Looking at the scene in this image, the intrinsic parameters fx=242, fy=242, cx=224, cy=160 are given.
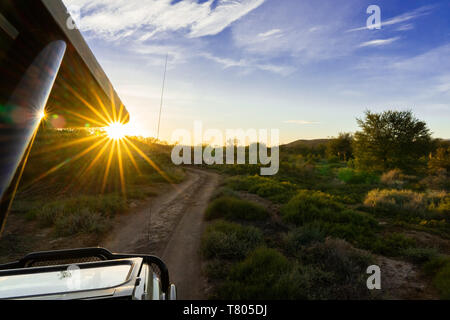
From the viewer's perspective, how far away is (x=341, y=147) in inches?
2110

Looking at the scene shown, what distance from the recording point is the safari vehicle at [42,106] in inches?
37.8

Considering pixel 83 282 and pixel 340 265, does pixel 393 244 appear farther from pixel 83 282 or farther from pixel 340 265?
pixel 83 282

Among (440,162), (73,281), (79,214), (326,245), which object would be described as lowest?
(326,245)

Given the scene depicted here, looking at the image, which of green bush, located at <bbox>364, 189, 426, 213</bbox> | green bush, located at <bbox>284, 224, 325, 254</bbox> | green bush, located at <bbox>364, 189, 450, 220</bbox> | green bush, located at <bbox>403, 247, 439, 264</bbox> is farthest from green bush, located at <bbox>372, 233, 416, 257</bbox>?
green bush, located at <bbox>364, 189, 426, 213</bbox>

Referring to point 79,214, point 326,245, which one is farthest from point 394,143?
point 79,214

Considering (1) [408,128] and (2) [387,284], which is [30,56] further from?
(1) [408,128]

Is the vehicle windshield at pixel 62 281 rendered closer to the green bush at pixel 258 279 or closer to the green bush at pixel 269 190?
the green bush at pixel 258 279

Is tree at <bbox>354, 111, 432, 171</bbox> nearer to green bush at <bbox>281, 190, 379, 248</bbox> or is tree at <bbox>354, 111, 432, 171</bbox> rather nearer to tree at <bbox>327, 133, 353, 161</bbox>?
green bush at <bbox>281, 190, 379, 248</bbox>

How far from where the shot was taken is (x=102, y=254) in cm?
244

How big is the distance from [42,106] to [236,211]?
329 inches

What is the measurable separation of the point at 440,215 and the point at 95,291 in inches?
511

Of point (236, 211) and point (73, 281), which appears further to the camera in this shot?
point (236, 211)

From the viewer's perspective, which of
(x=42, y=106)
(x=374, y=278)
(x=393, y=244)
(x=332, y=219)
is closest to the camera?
(x=42, y=106)
